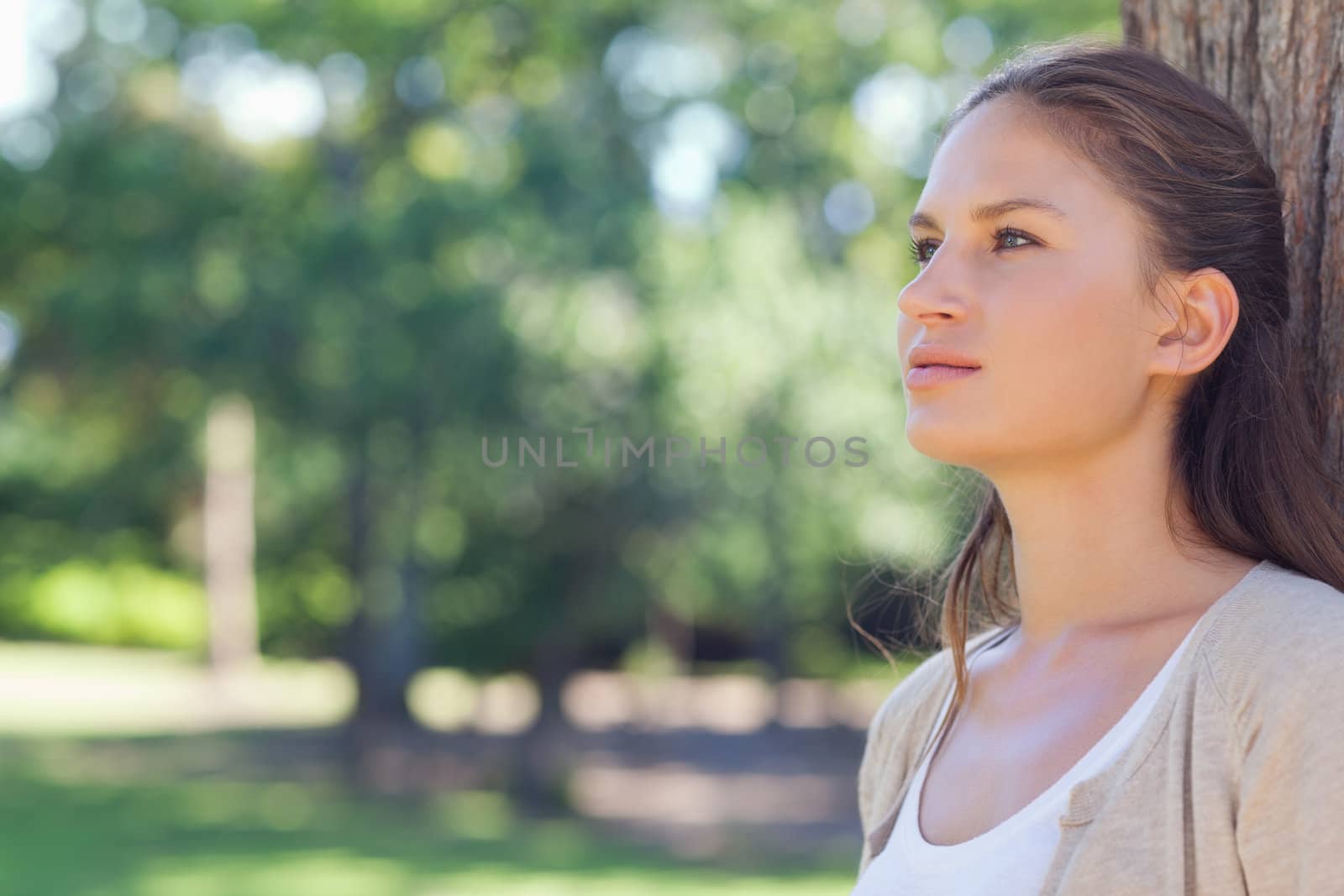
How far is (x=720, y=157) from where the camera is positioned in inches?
520

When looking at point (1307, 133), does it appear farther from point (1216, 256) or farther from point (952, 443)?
point (952, 443)

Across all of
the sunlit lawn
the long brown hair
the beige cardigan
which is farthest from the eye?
the sunlit lawn

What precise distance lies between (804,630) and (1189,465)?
16.8 metres

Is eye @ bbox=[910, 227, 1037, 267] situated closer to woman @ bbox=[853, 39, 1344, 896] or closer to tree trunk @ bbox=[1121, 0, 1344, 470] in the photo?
woman @ bbox=[853, 39, 1344, 896]

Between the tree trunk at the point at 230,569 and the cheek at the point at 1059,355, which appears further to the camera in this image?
the tree trunk at the point at 230,569

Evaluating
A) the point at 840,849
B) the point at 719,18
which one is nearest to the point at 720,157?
the point at 719,18

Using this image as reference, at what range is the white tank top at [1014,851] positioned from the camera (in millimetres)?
1332

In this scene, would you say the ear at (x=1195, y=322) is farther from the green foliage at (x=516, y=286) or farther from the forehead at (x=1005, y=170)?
the green foliage at (x=516, y=286)

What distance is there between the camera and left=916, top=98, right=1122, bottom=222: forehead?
1450 millimetres

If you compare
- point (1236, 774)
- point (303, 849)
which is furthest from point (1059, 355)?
point (303, 849)

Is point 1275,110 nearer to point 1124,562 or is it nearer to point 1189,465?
point 1189,465

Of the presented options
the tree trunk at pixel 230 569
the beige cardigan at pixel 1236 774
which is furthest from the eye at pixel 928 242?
the tree trunk at pixel 230 569

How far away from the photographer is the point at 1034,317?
143 centimetres

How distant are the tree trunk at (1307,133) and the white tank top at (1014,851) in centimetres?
46
